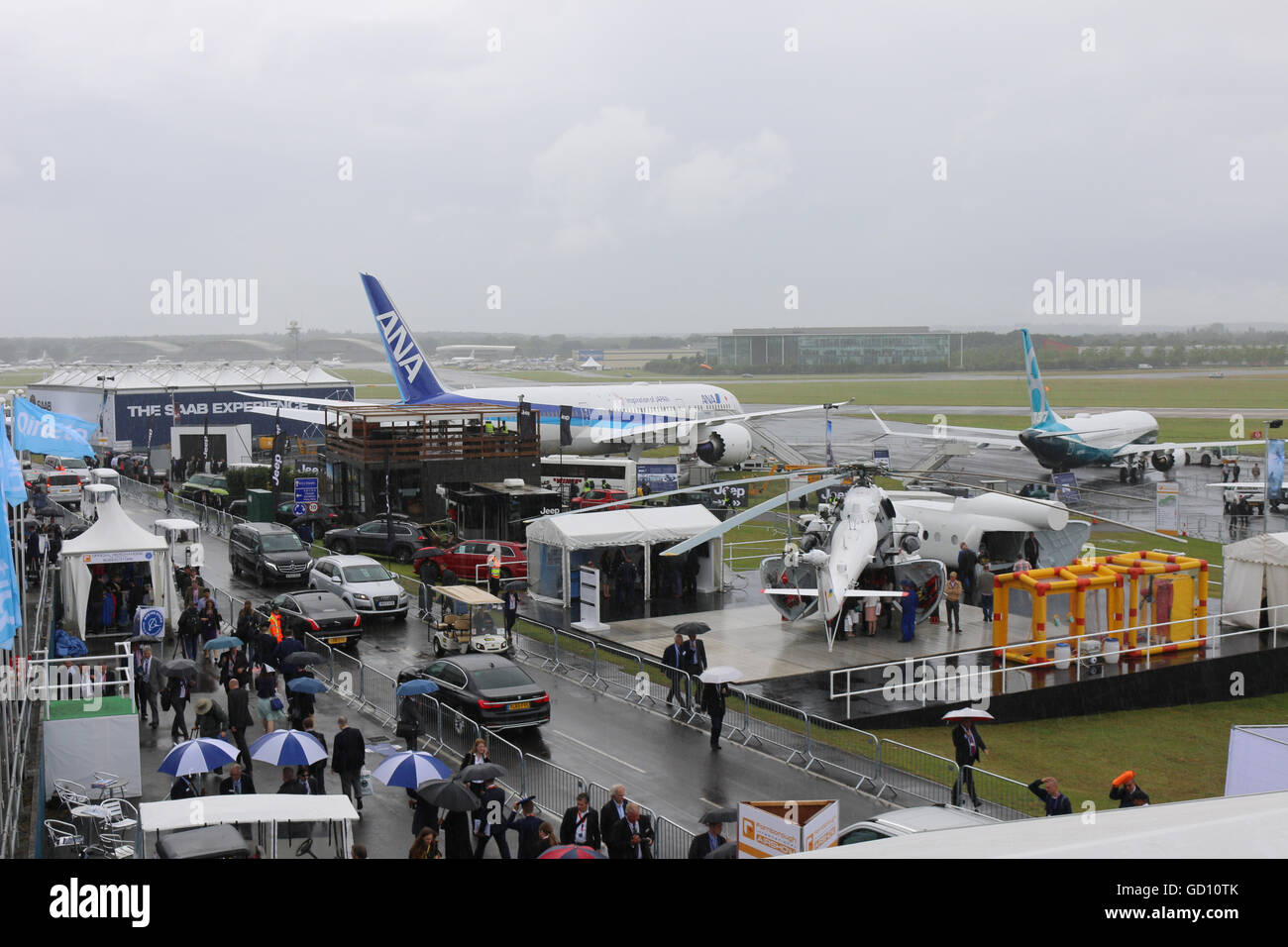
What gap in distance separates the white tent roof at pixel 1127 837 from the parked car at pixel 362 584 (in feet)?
73.6

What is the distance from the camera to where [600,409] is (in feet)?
202

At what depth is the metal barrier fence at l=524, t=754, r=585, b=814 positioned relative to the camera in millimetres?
16906

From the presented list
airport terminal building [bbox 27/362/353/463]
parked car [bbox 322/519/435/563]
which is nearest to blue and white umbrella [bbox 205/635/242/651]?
parked car [bbox 322/519/435/563]

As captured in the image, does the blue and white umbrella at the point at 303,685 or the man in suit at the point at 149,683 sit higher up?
the blue and white umbrella at the point at 303,685

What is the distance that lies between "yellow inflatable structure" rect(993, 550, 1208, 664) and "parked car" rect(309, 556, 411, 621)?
14110mm

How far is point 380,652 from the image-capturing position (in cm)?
2597

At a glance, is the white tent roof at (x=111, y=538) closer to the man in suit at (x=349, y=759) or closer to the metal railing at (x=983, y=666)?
the man in suit at (x=349, y=759)

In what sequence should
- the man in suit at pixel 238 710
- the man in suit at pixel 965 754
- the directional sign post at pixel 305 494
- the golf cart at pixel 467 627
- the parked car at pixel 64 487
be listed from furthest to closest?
1. the parked car at pixel 64 487
2. the directional sign post at pixel 305 494
3. the golf cart at pixel 467 627
4. the man in suit at pixel 238 710
5. the man in suit at pixel 965 754

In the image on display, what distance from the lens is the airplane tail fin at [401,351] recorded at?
55125 millimetres

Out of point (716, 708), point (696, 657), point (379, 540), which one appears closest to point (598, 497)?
point (379, 540)

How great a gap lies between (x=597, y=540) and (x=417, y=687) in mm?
10740

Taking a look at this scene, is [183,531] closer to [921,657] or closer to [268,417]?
[921,657]

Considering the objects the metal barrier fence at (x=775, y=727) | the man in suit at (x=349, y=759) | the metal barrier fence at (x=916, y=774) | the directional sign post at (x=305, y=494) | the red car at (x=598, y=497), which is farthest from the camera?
the red car at (x=598, y=497)
